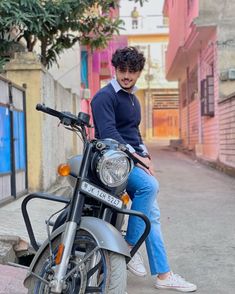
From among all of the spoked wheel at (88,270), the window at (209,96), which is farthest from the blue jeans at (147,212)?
the window at (209,96)

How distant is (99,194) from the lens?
2924 mm

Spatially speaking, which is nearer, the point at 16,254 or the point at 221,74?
the point at 16,254

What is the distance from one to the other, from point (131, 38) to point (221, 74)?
79.6 feet

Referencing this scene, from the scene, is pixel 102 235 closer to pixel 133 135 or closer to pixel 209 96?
pixel 133 135

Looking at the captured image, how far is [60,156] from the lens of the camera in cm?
946

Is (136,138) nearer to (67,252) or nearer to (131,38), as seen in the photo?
(67,252)

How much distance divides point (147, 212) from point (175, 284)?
657 mm

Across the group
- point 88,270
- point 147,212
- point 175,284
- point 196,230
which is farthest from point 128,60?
point 196,230

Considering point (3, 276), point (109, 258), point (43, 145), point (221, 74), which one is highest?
point (221, 74)

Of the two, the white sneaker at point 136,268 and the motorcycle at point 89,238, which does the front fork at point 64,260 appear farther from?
the white sneaker at point 136,268

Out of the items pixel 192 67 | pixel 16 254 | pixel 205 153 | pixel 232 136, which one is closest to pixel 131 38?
pixel 192 67

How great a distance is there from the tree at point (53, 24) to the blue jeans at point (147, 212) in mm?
4963

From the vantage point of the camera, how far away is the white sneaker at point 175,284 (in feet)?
12.5

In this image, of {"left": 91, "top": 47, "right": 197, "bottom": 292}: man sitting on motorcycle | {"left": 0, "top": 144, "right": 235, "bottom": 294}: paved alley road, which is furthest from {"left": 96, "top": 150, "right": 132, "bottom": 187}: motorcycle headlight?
{"left": 0, "top": 144, "right": 235, "bottom": 294}: paved alley road
